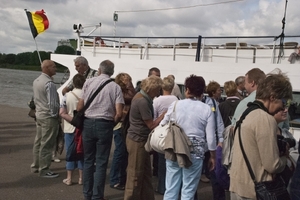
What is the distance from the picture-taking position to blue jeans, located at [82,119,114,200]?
15.7ft

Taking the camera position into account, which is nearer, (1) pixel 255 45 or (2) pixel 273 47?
Answer: (2) pixel 273 47

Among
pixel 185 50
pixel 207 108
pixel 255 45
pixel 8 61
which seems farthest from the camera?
pixel 8 61

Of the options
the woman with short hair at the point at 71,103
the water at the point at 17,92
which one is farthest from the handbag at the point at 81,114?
the water at the point at 17,92

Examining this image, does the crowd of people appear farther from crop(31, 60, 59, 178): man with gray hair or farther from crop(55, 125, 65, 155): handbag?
crop(55, 125, 65, 155): handbag

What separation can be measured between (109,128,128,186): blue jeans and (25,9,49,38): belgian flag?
6.92 m

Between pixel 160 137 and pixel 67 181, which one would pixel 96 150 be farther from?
pixel 67 181

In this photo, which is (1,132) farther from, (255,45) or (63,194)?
(255,45)

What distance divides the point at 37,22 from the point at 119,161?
7.35m

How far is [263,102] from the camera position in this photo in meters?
2.76

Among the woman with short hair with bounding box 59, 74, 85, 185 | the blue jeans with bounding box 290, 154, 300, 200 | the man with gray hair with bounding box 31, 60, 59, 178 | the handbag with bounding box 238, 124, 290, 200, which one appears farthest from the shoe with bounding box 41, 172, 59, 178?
the blue jeans with bounding box 290, 154, 300, 200

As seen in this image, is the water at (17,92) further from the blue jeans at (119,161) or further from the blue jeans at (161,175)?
the blue jeans at (161,175)

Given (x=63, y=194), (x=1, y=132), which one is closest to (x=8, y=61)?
(x=1, y=132)

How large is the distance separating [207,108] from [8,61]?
105055 millimetres

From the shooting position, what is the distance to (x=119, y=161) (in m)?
5.85
